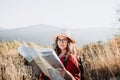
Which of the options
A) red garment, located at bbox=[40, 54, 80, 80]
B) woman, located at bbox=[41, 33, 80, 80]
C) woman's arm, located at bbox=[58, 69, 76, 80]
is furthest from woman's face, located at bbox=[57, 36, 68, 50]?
woman's arm, located at bbox=[58, 69, 76, 80]

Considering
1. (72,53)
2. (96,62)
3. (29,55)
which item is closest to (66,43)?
(72,53)

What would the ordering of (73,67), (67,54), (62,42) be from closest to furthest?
(73,67) < (67,54) < (62,42)

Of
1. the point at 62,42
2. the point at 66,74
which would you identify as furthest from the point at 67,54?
the point at 66,74

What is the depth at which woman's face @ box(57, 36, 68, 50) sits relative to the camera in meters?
4.97

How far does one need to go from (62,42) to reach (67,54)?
20 centimetres

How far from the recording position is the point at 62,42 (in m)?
5.01

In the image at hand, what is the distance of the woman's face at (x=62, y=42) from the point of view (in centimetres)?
497

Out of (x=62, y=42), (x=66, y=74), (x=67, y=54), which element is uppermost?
(x=62, y=42)

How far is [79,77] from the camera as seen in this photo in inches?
190

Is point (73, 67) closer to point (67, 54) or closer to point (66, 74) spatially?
point (67, 54)

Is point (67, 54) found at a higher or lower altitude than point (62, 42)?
lower

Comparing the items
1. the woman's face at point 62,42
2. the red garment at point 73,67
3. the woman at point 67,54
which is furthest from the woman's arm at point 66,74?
the woman's face at point 62,42

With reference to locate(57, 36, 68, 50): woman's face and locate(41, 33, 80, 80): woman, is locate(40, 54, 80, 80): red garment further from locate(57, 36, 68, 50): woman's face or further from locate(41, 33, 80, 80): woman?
locate(57, 36, 68, 50): woman's face

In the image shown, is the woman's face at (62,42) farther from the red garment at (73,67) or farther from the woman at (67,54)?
the red garment at (73,67)
